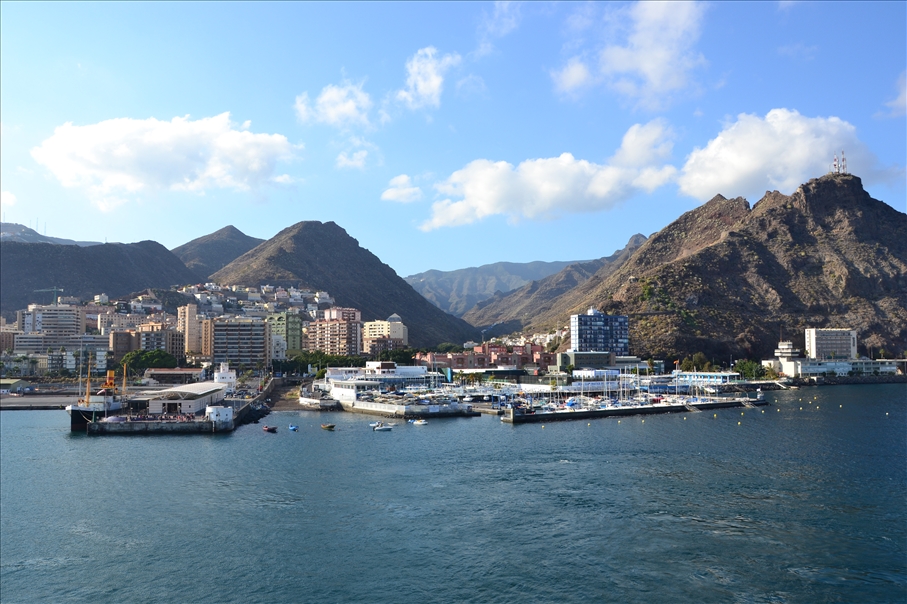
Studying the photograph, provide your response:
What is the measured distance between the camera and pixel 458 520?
2661cm

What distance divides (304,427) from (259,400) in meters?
18.0

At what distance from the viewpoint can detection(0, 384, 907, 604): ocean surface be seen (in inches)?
825

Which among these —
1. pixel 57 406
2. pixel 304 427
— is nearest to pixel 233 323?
pixel 57 406

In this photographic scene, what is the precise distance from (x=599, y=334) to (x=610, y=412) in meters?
53.9

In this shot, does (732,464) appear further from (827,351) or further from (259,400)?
(827,351)

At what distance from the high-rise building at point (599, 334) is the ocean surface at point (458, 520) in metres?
67.9

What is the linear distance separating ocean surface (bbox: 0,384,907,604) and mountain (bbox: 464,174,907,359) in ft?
255

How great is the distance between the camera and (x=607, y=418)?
60250 millimetres

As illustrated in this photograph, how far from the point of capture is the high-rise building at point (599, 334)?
114m

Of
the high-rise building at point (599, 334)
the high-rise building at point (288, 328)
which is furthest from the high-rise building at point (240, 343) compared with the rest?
the high-rise building at point (599, 334)

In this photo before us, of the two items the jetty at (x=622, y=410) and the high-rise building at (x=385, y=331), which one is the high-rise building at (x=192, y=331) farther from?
the jetty at (x=622, y=410)

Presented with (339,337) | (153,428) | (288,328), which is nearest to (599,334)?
(339,337)

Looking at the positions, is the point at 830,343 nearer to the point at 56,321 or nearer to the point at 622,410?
the point at 622,410

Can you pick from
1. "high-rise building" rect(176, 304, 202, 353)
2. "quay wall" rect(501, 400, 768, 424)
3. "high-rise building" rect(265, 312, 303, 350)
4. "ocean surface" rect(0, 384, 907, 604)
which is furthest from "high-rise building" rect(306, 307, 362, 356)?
"ocean surface" rect(0, 384, 907, 604)
